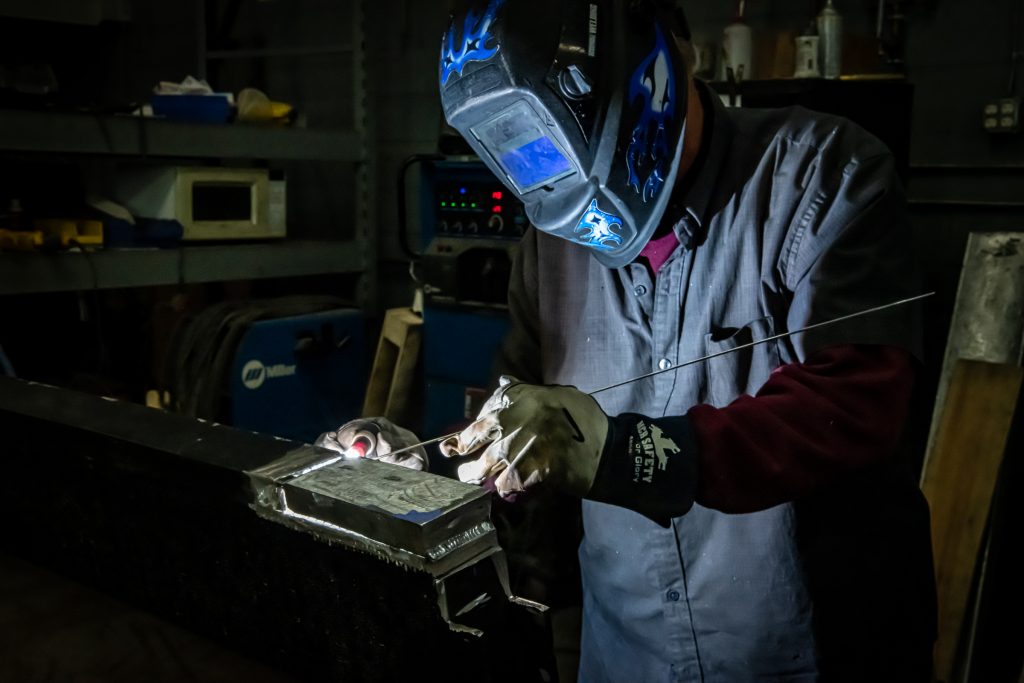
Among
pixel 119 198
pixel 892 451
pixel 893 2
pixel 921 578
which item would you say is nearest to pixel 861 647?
pixel 921 578

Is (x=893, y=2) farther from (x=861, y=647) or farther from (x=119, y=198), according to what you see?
(x=119, y=198)

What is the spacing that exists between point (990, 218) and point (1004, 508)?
3.12 feet

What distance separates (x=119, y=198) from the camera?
11.4 feet

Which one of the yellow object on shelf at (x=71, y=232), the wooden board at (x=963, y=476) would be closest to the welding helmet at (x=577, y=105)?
the wooden board at (x=963, y=476)

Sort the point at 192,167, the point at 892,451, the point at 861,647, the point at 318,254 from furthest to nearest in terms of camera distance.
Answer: the point at 318,254 → the point at 192,167 → the point at 861,647 → the point at 892,451

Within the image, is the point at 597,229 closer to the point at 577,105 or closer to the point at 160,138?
the point at 577,105

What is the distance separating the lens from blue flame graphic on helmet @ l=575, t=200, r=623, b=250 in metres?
1.21

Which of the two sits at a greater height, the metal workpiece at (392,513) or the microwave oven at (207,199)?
the microwave oven at (207,199)

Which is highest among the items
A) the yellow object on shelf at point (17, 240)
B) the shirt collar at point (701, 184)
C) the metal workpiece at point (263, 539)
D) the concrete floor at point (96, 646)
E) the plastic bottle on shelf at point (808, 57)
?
the plastic bottle on shelf at point (808, 57)

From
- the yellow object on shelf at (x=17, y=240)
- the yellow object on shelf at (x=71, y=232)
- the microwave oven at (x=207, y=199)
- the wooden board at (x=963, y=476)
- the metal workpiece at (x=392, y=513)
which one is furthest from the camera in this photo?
the microwave oven at (x=207, y=199)

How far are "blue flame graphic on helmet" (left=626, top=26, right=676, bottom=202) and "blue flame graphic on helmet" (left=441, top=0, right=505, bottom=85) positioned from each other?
0.60ft

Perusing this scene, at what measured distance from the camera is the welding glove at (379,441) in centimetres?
128

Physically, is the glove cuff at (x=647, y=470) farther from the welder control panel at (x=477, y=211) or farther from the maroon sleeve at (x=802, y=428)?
the welder control panel at (x=477, y=211)

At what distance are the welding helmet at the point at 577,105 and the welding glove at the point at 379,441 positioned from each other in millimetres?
351
